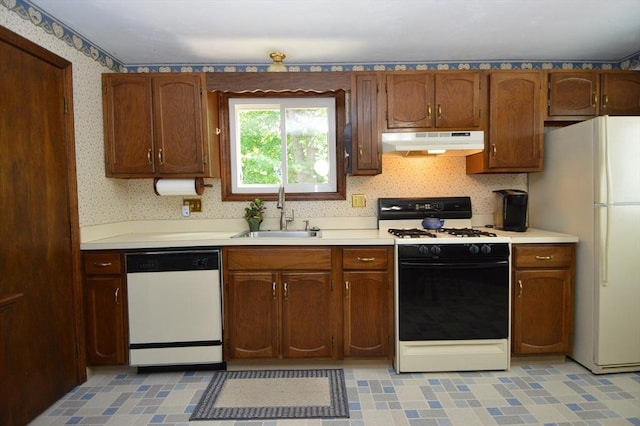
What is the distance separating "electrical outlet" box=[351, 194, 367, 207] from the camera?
302 centimetres

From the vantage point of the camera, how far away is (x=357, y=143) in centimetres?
268

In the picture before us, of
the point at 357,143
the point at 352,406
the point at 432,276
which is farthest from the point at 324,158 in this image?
the point at 352,406

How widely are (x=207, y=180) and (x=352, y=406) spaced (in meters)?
2.04

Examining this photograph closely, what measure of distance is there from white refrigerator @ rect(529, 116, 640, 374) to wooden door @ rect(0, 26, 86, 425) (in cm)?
338

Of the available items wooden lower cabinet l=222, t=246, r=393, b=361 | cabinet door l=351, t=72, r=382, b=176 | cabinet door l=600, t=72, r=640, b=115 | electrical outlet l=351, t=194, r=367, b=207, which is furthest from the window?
cabinet door l=600, t=72, r=640, b=115

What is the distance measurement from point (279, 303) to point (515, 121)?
7.27 feet

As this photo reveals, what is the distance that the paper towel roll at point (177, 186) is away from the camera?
2.78 m

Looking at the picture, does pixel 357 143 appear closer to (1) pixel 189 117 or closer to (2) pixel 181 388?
(1) pixel 189 117

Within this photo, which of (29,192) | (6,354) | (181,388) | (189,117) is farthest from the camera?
(189,117)

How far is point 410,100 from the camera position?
8.72ft

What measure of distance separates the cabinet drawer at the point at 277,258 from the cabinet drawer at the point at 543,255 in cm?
130

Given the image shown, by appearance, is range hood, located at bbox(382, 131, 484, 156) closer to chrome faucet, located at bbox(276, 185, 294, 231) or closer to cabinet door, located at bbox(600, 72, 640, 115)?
chrome faucet, located at bbox(276, 185, 294, 231)

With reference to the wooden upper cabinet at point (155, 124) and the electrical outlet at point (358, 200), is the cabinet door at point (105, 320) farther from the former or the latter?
the electrical outlet at point (358, 200)

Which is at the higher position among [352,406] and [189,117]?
[189,117]
